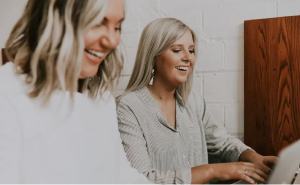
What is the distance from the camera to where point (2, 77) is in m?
0.51

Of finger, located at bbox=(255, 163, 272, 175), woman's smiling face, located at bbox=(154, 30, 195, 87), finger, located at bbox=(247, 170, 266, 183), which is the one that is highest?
woman's smiling face, located at bbox=(154, 30, 195, 87)

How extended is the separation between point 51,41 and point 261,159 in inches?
28.2

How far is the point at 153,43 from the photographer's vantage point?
979 millimetres

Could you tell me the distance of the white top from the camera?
1.60 feet

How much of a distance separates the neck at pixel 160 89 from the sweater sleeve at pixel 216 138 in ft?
0.45

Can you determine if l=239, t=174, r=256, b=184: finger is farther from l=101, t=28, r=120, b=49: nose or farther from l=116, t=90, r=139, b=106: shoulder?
l=101, t=28, r=120, b=49: nose

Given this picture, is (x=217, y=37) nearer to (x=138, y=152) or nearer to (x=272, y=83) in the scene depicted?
(x=272, y=83)

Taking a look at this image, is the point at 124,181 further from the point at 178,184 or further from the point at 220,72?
the point at 220,72

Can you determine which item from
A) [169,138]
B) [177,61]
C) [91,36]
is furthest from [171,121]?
[91,36]

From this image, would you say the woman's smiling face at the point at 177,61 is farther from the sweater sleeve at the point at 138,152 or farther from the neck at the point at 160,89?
the sweater sleeve at the point at 138,152

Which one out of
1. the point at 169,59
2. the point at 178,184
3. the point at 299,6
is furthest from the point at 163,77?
the point at 299,6

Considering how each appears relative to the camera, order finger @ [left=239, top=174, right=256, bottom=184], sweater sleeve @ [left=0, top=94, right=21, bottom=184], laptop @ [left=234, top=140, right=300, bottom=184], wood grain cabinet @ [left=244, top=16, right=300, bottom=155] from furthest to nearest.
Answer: wood grain cabinet @ [left=244, top=16, right=300, bottom=155] < finger @ [left=239, top=174, right=256, bottom=184] < laptop @ [left=234, top=140, right=300, bottom=184] < sweater sleeve @ [left=0, top=94, right=21, bottom=184]

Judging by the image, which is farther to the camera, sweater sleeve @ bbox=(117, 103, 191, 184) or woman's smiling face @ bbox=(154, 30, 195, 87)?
woman's smiling face @ bbox=(154, 30, 195, 87)

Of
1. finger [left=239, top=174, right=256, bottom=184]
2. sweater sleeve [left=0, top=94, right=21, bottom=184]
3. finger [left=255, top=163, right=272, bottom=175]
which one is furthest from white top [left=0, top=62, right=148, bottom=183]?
finger [left=255, top=163, right=272, bottom=175]
